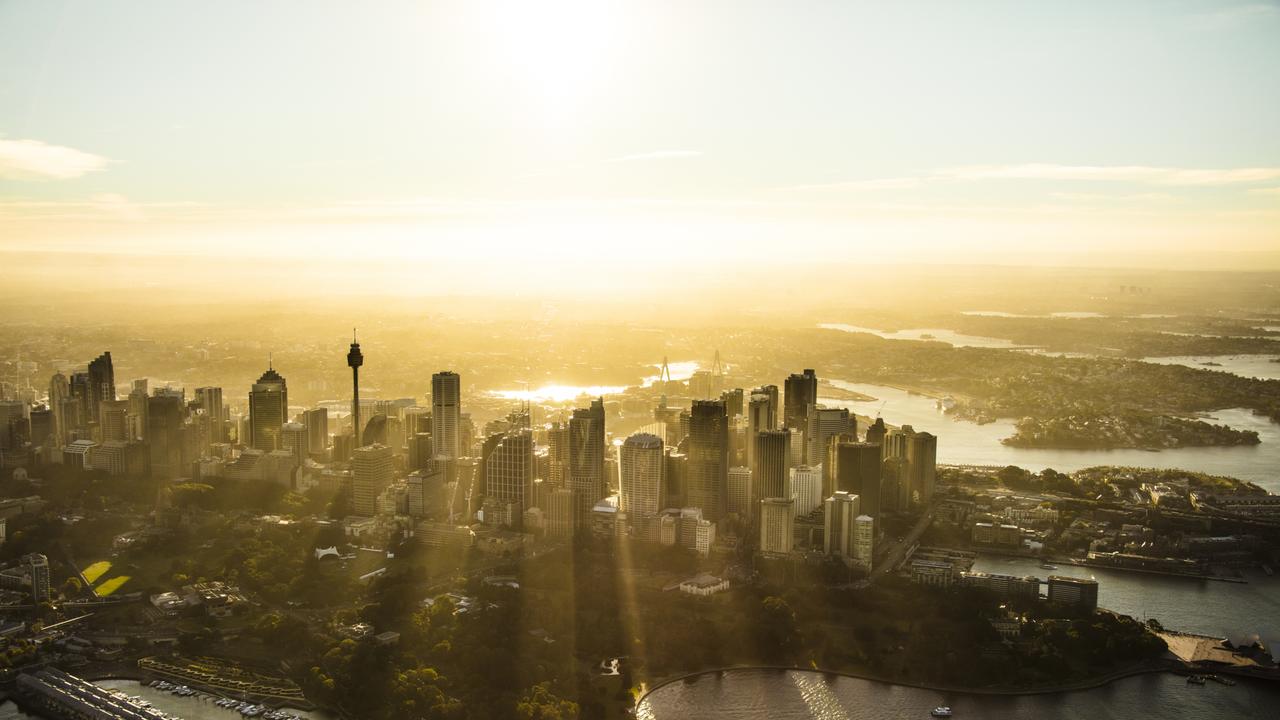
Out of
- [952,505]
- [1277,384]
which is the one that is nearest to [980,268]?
[1277,384]

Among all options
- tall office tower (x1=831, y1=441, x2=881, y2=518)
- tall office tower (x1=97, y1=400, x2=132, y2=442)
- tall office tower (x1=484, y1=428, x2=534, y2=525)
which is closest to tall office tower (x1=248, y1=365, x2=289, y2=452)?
tall office tower (x1=97, y1=400, x2=132, y2=442)

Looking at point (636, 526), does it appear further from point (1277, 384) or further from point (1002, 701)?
point (1277, 384)

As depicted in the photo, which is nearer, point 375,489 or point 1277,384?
point 375,489

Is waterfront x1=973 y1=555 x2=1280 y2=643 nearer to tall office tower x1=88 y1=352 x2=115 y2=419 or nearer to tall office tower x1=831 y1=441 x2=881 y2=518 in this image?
tall office tower x1=831 y1=441 x2=881 y2=518

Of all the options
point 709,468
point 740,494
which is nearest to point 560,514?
point 709,468

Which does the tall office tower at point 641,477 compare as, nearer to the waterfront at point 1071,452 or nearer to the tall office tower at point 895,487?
the tall office tower at point 895,487

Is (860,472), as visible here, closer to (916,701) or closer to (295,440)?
(916,701)
